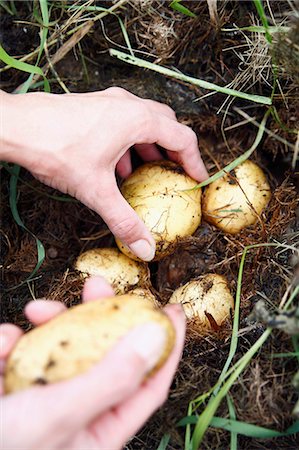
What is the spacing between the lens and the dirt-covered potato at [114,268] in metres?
1.77

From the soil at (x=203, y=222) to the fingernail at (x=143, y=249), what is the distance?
0.14 meters

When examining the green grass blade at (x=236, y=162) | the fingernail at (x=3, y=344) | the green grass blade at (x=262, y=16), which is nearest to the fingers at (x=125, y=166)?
the green grass blade at (x=236, y=162)

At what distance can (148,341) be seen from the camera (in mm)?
1069

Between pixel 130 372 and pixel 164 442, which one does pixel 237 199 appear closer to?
pixel 164 442

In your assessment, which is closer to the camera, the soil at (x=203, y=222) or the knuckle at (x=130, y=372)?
the knuckle at (x=130, y=372)

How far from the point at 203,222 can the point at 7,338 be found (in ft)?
2.79

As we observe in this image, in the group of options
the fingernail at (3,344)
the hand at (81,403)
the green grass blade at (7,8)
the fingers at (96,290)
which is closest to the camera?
the hand at (81,403)

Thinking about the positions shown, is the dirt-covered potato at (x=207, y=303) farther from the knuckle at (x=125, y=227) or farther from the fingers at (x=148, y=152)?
the fingers at (x=148, y=152)

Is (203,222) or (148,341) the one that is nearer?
(148,341)

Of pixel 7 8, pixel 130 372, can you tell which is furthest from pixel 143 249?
pixel 7 8

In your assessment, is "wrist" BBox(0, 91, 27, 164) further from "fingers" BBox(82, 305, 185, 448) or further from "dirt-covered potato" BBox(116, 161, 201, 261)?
"fingers" BBox(82, 305, 185, 448)

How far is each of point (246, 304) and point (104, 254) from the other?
18.2 inches

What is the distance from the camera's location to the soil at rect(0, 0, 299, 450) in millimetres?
1638

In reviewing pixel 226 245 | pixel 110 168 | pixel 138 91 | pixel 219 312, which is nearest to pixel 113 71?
pixel 138 91
